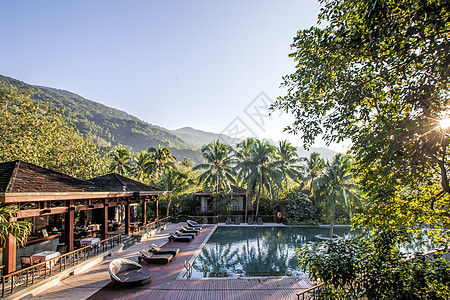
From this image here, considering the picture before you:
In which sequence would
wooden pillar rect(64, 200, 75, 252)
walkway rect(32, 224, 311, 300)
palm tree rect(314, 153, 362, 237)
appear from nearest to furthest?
walkway rect(32, 224, 311, 300), wooden pillar rect(64, 200, 75, 252), palm tree rect(314, 153, 362, 237)

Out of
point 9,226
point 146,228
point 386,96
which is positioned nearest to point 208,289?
point 9,226

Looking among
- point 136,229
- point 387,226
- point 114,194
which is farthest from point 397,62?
point 136,229

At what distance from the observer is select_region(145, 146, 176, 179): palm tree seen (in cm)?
3106

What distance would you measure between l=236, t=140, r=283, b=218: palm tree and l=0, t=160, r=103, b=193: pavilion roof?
16.8 meters

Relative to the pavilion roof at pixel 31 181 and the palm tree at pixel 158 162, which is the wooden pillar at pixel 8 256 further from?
the palm tree at pixel 158 162

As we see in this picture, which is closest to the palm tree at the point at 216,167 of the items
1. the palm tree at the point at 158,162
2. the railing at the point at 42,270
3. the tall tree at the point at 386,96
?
the palm tree at the point at 158,162

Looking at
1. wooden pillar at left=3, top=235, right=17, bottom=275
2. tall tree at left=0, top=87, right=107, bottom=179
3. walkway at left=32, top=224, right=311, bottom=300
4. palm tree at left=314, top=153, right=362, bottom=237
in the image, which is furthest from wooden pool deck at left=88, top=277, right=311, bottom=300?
tall tree at left=0, top=87, right=107, bottom=179

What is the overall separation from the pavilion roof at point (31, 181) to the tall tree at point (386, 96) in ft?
27.6

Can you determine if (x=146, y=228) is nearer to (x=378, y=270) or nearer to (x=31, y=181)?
(x=31, y=181)

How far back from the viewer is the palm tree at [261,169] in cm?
2528

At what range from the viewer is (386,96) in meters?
5.65

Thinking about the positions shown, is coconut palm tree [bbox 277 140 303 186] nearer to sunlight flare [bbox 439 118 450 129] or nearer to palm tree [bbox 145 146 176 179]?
palm tree [bbox 145 146 176 179]

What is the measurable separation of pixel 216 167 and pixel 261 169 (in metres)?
4.77

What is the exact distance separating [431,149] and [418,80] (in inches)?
55.1
